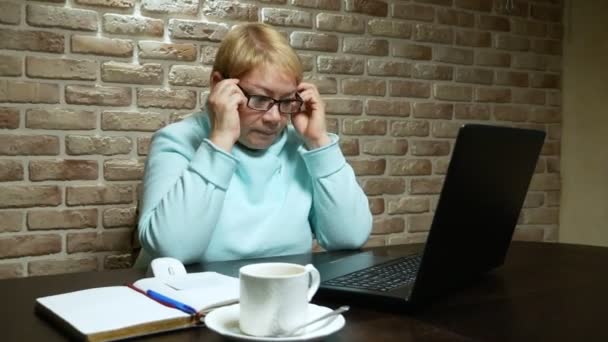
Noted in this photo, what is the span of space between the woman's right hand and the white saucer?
64cm

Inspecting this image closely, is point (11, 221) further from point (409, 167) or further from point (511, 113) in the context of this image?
point (511, 113)

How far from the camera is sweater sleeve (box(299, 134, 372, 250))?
1528 mm

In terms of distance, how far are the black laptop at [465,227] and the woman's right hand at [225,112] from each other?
15.2 inches

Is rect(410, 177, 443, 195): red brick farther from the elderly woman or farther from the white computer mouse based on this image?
the white computer mouse

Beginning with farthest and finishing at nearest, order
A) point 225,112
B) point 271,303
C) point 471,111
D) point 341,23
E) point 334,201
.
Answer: point 471,111 → point 341,23 → point 334,201 → point 225,112 → point 271,303

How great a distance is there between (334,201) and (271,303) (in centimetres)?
83

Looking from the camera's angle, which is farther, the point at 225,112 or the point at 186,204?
the point at 225,112

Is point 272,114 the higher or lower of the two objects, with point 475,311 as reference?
higher

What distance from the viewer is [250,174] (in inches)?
59.7

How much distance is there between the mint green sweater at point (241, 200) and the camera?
4.28 feet

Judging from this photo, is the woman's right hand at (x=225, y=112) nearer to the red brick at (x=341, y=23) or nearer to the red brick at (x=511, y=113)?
the red brick at (x=341, y=23)

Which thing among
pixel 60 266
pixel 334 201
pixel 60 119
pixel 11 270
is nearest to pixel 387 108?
pixel 334 201

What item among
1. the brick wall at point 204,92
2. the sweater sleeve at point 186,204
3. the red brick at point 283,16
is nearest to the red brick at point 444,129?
the brick wall at point 204,92

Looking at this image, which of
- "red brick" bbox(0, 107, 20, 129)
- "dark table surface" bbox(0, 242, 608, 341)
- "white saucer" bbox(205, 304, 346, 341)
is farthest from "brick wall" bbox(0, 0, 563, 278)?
"white saucer" bbox(205, 304, 346, 341)
